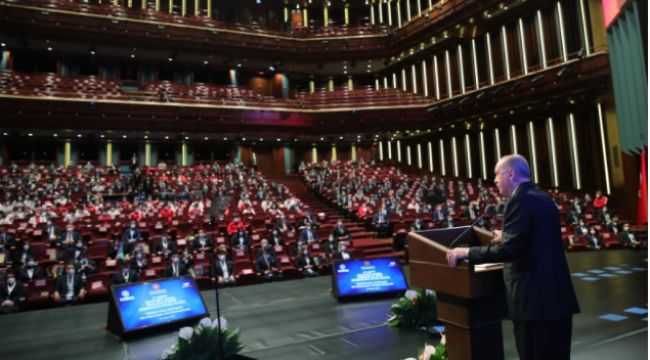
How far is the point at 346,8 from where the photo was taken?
2633cm

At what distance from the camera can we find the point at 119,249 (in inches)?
335

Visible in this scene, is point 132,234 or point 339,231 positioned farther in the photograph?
point 339,231

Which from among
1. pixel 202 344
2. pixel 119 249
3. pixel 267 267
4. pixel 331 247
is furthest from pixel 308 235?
pixel 202 344

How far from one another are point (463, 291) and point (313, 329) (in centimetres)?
263

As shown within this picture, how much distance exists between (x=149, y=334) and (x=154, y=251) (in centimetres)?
473

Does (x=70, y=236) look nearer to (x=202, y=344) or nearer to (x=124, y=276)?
(x=124, y=276)

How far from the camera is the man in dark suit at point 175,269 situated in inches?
294

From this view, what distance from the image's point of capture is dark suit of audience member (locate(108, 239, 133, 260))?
8.47 metres

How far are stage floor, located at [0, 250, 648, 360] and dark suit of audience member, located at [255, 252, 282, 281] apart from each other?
1.61 meters

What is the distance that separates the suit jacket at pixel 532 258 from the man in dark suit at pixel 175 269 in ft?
22.0

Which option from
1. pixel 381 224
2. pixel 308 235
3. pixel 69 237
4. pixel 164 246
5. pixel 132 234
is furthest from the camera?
pixel 381 224

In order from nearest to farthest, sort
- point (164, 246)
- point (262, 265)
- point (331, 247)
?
point (262, 265), point (164, 246), point (331, 247)

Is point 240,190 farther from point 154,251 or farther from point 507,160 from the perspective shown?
point 507,160

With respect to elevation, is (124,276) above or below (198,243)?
below
